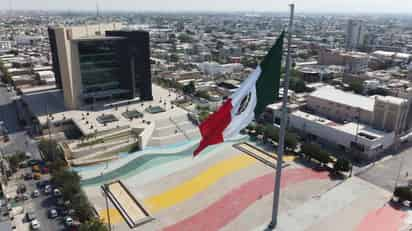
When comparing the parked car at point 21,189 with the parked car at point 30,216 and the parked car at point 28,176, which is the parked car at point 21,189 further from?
→ the parked car at point 30,216

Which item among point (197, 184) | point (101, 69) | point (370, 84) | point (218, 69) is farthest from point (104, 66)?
point (370, 84)

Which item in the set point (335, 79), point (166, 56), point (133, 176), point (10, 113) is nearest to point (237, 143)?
point (133, 176)

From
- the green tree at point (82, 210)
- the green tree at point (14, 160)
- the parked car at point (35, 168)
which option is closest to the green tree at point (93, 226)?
the green tree at point (82, 210)

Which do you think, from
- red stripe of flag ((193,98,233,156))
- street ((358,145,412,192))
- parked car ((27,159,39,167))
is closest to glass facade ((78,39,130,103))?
parked car ((27,159,39,167))

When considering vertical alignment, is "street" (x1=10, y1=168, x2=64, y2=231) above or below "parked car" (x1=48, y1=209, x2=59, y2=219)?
below

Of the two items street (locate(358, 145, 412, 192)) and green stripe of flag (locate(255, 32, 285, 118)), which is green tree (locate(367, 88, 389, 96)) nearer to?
street (locate(358, 145, 412, 192))

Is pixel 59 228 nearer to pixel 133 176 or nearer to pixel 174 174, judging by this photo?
pixel 133 176
